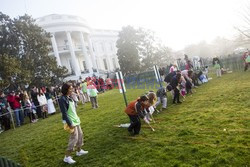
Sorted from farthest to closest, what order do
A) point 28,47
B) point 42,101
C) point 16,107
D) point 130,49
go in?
point 130,49
point 28,47
point 42,101
point 16,107

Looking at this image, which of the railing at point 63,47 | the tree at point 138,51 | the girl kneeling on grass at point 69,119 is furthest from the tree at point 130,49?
the girl kneeling on grass at point 69,119

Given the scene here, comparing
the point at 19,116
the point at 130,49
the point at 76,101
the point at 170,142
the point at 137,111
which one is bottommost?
the point at 170,142

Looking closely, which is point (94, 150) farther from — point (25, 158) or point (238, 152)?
point (238, 152)

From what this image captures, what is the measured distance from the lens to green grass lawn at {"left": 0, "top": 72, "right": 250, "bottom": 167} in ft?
15.0

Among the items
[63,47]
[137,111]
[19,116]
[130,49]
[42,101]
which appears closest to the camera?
[137,111]

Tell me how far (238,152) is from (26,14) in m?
24.1

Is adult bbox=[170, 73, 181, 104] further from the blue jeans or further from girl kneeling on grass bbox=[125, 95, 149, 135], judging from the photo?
the blue jeans

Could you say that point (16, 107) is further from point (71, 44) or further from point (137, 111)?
point (71, 44)

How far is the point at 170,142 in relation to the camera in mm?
5520

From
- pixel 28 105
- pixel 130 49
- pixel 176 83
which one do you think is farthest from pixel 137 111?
pixel 130 49

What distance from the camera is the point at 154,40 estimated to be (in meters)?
38.5

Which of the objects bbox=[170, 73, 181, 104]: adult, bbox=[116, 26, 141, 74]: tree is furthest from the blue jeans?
bbox=[116, 26, 141, 74]: tree

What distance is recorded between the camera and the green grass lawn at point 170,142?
4.56m

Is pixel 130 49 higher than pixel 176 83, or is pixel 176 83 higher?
pixel 130 49
